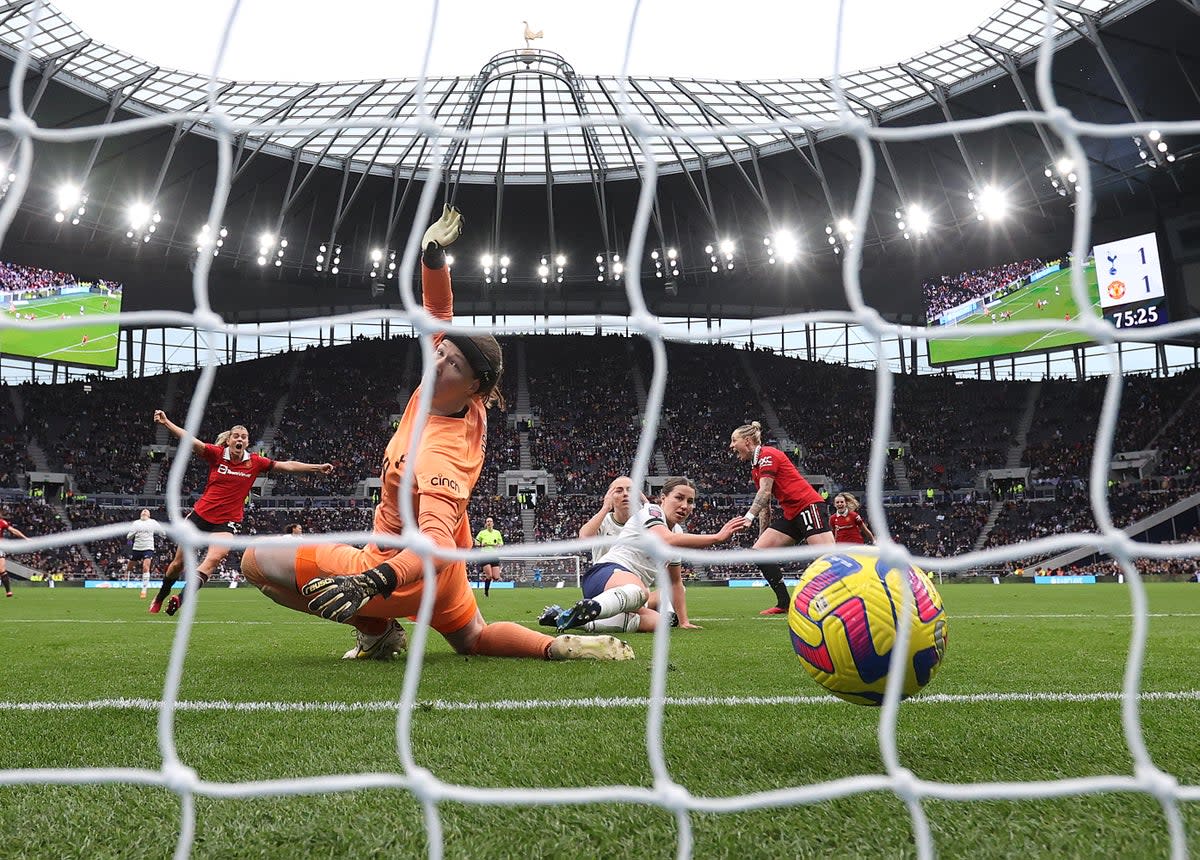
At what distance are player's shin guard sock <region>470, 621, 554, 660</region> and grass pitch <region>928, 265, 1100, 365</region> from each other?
986 inches

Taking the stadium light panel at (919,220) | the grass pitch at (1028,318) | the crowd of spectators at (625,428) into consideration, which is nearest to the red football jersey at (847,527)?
the crowd of spectators at (625,428)

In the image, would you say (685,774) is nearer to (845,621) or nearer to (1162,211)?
(845,621)

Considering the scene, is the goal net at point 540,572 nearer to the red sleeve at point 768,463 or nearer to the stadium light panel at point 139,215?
the stadium light panel at point 139,215

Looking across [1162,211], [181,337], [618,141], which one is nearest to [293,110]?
[618,141]

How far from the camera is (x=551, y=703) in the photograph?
10.8ft

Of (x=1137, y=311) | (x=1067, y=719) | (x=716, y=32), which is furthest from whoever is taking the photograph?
(x=1137, y=311)

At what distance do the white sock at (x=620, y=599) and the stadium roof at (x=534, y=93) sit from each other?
1584 cm

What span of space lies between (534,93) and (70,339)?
1951 cm

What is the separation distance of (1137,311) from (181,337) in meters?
37.3

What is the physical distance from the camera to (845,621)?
2.68m

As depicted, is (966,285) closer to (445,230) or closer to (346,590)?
(445,230)

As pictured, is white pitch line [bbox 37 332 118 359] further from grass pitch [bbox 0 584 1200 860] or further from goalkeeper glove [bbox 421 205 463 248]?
goalkeeper glove [bbox 421 205 463 248]

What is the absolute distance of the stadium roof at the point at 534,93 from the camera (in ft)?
66.4

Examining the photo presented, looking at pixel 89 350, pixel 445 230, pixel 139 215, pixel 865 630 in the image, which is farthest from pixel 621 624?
pixel 89 350
